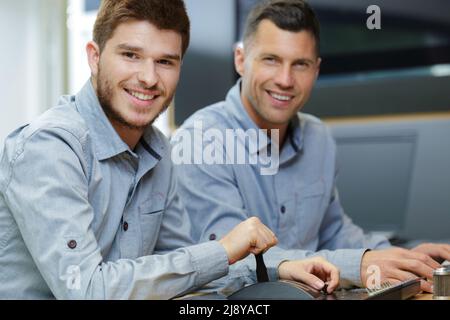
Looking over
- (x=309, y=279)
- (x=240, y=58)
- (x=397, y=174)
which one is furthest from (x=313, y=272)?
(x=397, y=174)

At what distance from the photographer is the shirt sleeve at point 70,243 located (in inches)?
31.7

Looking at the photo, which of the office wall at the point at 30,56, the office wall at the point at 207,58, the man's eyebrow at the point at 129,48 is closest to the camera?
the man's eyebrow at the point at 129,48

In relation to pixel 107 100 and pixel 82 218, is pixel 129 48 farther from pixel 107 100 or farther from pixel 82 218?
pixel 82 218

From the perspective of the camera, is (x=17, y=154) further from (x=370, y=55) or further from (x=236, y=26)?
(x=370, y=55)

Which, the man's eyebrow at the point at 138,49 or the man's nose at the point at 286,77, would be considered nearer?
the man's eyebrow at the point at 138,49

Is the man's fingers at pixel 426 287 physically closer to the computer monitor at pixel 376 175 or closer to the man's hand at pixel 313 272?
the man's hand at pixel 313 272

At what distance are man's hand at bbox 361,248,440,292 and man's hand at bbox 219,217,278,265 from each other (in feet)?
0.60

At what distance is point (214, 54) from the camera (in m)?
1.71

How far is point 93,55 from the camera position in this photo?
986 mm

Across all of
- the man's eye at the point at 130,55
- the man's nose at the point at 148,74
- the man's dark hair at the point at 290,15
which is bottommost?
the man's nose at the point at 148,74

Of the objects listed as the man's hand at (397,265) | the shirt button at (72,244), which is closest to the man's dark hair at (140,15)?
the shirt button at (72,244)

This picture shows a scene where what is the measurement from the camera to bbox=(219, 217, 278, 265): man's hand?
88cm

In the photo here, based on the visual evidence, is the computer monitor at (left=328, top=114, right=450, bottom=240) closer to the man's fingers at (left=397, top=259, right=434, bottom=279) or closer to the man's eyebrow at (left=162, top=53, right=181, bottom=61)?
the man's fingers at (left=397, top=259, right=434, bottom=279)

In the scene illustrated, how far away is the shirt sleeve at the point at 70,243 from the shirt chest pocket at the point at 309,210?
41cm
